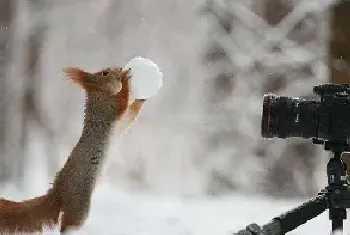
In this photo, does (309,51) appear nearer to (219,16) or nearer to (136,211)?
(219,16)

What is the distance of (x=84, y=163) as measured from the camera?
0.64m

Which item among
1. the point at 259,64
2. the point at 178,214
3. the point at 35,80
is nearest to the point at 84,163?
the point at 178,214

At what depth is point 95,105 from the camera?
641 mm

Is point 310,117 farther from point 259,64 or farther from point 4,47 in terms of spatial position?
point 4,47

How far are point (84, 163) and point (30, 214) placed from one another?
87mm

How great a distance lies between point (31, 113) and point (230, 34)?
1.95 feet

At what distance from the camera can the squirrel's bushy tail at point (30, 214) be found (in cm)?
62

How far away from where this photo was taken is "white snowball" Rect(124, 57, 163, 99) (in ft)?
2.10

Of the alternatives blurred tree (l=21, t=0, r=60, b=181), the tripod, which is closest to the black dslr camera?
the tripod

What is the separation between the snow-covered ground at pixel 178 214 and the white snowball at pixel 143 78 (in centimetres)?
17

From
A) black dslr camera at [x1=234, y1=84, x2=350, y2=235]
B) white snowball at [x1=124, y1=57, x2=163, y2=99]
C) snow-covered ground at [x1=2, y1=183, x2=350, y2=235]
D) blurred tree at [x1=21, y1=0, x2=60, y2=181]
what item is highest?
blurred tree at [x1=21, y1=0, x2=60, y2=181]

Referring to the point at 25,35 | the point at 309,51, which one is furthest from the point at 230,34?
the point at 25,35

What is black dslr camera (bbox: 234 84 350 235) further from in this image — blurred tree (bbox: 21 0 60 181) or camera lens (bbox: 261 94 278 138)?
blurred tree (bbox: 21 0 60 181)

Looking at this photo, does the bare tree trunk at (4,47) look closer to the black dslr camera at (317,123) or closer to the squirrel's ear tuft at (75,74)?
the squirrel's ear tuft at (75,74)
